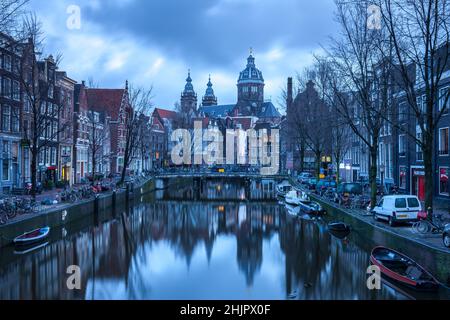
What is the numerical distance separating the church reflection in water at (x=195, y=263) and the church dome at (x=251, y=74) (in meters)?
136

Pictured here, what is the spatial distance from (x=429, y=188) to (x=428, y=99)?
441 cm

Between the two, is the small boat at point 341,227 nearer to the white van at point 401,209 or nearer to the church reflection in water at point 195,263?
the church reflection in water at point 195,263

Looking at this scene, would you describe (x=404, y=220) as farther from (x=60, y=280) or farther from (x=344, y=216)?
(x=60, y=280)

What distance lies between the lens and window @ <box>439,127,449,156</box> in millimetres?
35781

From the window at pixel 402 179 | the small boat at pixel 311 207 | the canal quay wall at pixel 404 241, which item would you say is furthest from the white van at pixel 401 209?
the window at pixel 402 179

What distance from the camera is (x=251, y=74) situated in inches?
6855

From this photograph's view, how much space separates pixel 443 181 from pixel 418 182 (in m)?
5.78

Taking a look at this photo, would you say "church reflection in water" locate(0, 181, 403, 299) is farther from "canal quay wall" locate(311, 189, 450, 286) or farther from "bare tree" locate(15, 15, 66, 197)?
"bare tree" locate(15, 15, 66, 197)

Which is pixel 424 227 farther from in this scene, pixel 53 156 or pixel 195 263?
pixel 53 156

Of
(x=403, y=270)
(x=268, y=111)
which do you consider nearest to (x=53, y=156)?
(x=403, y=270)

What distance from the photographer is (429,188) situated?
24.0 meters

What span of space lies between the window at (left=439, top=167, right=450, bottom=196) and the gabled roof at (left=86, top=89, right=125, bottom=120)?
56.4 m

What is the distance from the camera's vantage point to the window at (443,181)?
116 feet
